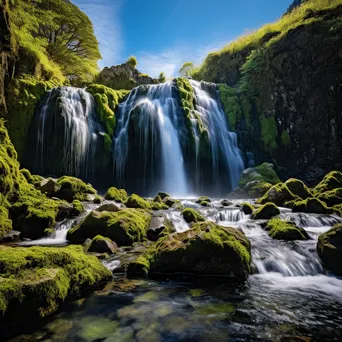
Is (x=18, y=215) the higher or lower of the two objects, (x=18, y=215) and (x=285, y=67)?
the lower

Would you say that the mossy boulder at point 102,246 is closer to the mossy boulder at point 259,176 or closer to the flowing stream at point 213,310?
the flowing stream at point 213,310

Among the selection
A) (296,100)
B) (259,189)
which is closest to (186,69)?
(296,100)

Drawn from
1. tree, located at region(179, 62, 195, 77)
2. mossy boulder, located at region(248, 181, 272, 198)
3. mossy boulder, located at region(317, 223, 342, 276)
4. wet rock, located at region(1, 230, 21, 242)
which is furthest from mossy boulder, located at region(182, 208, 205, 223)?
tree, located at region(179, 62, 195, 77)

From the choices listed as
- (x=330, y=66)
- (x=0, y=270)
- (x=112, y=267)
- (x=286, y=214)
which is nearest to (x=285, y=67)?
(x=330, y=66)

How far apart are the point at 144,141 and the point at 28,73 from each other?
10912 mm

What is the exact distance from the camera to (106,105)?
24.0 metres

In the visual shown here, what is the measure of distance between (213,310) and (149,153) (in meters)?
18.8

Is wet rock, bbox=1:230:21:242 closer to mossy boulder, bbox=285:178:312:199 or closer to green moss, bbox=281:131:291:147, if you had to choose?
mossy boulder, bbox=285:178:312:199

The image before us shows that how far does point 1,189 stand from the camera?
10.4 m

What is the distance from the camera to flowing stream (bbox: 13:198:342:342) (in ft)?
11.6

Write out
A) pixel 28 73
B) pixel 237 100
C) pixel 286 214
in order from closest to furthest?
1. pixel 286 214
2. pixel 28 73
3. pixel 237 100

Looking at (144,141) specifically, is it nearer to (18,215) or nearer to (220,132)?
(220,132)

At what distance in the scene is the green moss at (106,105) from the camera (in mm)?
23281

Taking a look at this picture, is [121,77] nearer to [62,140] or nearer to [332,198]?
[62,140]
